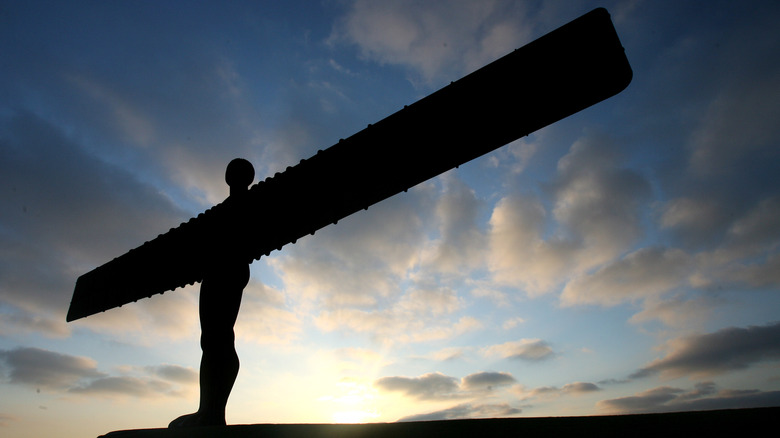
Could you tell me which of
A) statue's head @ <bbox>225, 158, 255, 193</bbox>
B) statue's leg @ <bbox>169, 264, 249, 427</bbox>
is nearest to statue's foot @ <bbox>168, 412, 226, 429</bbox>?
statue's leg @ <bbox>169, 264, 249, 427</bbox>

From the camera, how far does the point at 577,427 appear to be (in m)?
1.91

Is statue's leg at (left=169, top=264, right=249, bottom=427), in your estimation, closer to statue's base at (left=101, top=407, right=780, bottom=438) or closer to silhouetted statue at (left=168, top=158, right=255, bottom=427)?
silhouetted statue at (left=168, top=158, right=255, bottom=427)

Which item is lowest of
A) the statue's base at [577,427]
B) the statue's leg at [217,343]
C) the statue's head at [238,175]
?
the statue's base at [577,427]

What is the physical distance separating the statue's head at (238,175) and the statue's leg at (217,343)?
2.89 feet

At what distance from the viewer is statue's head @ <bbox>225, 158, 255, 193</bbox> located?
4.18m

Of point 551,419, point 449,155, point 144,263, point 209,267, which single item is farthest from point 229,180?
point 551,419

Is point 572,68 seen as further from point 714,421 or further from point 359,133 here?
point 714,421

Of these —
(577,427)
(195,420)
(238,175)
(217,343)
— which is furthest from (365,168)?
(195,420)

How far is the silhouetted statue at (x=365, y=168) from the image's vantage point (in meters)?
2.62

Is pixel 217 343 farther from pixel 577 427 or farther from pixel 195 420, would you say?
pixel 577 427

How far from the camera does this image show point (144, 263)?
4203mm

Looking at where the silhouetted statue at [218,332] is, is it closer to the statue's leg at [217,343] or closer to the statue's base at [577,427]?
the statue's leg at [217,343]

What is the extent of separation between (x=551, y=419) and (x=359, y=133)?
85.1 inches

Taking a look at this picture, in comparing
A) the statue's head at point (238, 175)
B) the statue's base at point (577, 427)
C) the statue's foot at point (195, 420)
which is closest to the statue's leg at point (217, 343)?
the statue's foot at point (195, 420)
